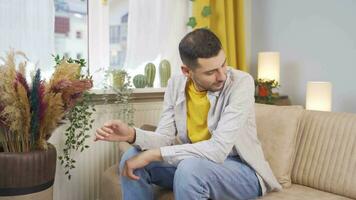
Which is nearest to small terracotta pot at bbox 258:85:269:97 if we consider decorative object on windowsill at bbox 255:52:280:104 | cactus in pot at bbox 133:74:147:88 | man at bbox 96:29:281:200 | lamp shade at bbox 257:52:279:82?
decorative object on windowsill at bbox 255:52:280:104

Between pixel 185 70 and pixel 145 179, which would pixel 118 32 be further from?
pixel 145 179

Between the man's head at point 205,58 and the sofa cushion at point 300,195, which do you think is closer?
the man's head at point 205,58

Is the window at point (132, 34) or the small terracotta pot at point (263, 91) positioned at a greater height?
the window at point (132, 34)

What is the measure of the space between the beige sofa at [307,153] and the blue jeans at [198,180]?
0.34 feet

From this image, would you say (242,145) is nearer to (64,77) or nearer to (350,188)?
(350,188)

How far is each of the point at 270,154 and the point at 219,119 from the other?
39 centimetres

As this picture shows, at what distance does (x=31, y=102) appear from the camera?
1558 millimetres

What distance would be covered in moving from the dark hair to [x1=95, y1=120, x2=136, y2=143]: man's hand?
0.36 m

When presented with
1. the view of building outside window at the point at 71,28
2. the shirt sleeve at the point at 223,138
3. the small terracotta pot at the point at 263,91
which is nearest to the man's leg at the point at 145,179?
the shirt sleeve at the point at 223,138

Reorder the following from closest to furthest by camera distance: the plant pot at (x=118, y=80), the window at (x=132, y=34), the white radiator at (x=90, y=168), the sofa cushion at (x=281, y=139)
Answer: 1. the sofa cushion at (x=281, y=139)
2. the white radiator at (x=90, y=168)
3. the plant pot at (x=118, y=80)
4. the window at (x=132, y=34)

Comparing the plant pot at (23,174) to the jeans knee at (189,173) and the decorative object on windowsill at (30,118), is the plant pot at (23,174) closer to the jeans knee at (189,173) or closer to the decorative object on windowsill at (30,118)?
the decorative object on windowsill at (30,118)

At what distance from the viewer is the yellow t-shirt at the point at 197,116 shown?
4.99 ft

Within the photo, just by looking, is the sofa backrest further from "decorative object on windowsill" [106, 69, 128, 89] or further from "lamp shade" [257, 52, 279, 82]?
"decorative object on windowsill" [106, 69, 128, 89]

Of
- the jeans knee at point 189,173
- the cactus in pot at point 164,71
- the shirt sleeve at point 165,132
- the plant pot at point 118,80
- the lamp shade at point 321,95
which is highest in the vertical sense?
the cactus in pot at point 164,71
